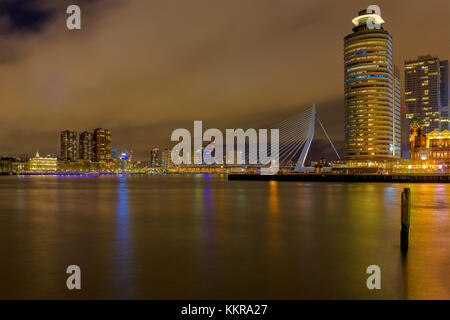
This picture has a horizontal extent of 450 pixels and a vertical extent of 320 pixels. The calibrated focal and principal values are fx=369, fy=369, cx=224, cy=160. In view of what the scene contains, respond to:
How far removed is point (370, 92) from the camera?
577 ft

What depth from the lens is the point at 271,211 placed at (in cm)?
2989

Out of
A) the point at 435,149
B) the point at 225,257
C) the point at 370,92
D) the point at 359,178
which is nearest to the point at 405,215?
the point at 225,257

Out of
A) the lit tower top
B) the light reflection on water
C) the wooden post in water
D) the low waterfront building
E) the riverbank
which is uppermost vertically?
the lit tower top

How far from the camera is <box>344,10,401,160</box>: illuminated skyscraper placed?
576ft

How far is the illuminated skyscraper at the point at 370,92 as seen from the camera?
17562 centimetres

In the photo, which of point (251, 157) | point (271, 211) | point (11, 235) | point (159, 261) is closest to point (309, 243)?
point (159, 261)

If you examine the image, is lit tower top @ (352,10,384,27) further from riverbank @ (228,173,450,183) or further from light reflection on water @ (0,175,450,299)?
light reflection on water @ (0,175,450,299)

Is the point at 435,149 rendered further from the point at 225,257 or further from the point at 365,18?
the point at 225,257

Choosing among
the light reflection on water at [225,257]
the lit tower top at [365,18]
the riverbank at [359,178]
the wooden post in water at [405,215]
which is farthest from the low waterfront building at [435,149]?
the wooden post in water at [405,215]

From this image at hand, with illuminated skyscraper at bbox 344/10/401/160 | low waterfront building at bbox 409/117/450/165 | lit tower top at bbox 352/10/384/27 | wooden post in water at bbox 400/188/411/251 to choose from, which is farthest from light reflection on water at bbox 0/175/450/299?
lit tower top at bbox 352/10/384/27

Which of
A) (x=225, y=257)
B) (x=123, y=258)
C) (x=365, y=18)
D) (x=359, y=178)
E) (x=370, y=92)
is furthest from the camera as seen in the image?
(x=365, y=18)
